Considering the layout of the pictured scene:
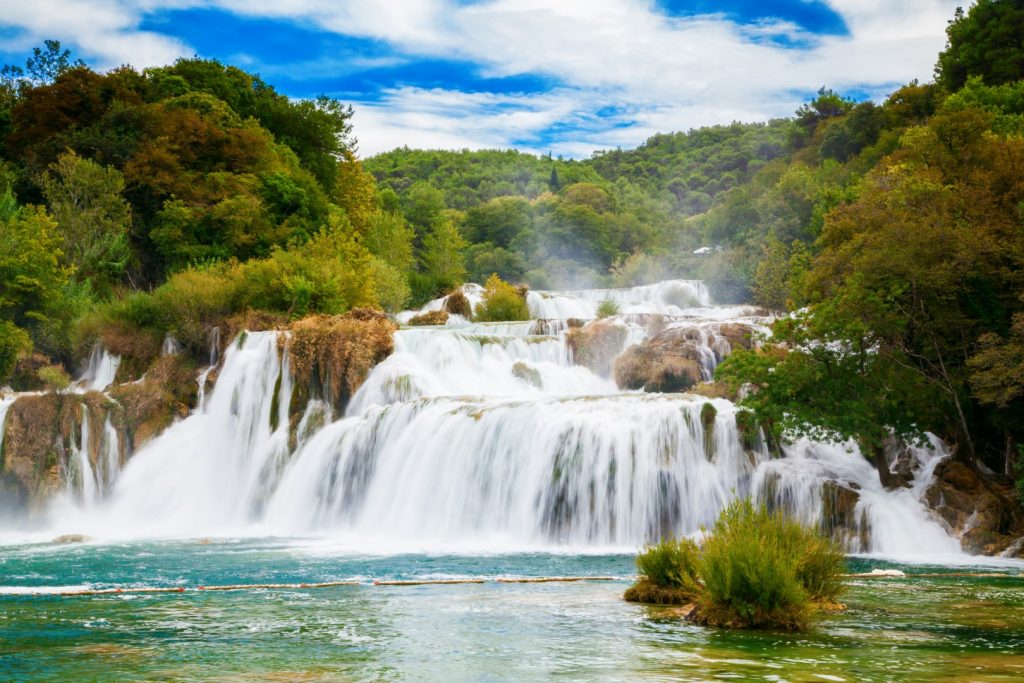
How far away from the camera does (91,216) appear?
44875 millimetres

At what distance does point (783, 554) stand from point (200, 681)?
21.5ft

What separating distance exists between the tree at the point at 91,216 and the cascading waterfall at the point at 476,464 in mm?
14007

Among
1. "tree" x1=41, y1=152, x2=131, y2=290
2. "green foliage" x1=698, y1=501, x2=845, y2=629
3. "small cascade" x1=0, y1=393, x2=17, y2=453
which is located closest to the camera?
"green foliage" x1=698, y1=501, x2=845, y2=629

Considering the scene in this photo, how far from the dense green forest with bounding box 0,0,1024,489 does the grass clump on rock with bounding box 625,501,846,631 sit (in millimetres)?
9651

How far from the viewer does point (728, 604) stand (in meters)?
12.0

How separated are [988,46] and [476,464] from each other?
49.6 meters

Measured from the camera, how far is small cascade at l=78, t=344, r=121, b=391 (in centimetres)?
3672

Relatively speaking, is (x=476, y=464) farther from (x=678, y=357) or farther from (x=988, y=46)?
(x=988, y=46)

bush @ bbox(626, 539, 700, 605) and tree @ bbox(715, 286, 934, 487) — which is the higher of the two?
tree @ bbox(715, 286, 934, 487)

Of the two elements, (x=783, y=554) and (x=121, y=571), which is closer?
(x=783, y=554)

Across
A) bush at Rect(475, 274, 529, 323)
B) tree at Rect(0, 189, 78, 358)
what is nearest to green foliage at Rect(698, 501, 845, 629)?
tree at Rect(0, 189, 78, 358)

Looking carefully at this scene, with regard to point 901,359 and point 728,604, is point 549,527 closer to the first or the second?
point 901,359

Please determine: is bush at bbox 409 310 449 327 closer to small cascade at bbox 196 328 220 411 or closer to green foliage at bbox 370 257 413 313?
green foliage at bbox 370 257 413 313

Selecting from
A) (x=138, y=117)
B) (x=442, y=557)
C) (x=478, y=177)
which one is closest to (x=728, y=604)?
(x=442, y=557)
